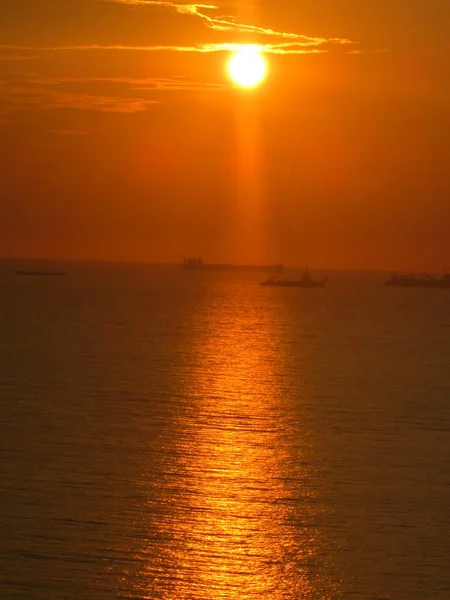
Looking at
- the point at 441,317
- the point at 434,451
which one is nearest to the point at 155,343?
the point at 434,451

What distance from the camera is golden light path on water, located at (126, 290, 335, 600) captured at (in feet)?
70.3

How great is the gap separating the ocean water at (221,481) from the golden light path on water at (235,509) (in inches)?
2.5

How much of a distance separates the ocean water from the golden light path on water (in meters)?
0.06

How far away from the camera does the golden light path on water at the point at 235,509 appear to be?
21.4 metres

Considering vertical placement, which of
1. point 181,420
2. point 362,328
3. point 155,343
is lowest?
point 181,420

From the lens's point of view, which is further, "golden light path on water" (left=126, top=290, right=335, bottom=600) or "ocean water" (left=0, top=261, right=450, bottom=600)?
"ocean water" (left=0, top=261, right=450, bottom=600)

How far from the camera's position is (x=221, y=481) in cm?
2900

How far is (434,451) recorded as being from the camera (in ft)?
115

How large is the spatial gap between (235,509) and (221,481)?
2.86m

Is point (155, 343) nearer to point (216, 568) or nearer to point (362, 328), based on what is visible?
point (362, 328)

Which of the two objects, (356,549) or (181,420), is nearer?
(356,549)

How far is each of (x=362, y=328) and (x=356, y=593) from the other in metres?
90.1

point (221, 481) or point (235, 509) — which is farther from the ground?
point (221, 481)

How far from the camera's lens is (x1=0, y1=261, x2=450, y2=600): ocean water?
21.8 meters
